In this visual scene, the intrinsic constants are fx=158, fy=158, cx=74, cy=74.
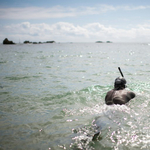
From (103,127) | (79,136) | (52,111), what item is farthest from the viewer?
(52,111)

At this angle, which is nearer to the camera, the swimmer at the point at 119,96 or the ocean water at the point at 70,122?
the ocean water at the point at 70,122

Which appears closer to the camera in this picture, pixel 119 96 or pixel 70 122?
pixel 70 122

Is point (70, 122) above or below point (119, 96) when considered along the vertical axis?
below

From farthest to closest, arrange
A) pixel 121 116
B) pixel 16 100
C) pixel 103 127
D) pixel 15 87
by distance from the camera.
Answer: pixel 15 87
pixel 16 100
pixel 121 116
pixel 103 127

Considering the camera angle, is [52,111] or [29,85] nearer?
[52,111]

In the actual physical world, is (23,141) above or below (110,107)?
below

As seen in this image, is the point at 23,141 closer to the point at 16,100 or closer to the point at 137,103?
the point at 16,100

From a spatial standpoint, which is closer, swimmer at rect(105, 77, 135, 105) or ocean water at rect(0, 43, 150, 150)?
ocean water at rect(0, 43, 150, 150)

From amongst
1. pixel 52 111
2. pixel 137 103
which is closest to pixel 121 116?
pixel 137 103

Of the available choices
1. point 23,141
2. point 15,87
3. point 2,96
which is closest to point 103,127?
point 23,141

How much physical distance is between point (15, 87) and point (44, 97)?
2.86m

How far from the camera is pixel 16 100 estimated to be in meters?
8.02

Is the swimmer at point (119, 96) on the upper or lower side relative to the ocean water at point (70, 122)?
upper

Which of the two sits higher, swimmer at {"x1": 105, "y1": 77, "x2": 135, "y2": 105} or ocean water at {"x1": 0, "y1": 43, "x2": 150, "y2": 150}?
swimmer at {"x1": 105, "y1": 77, "x2": 135, "y2": 105}
